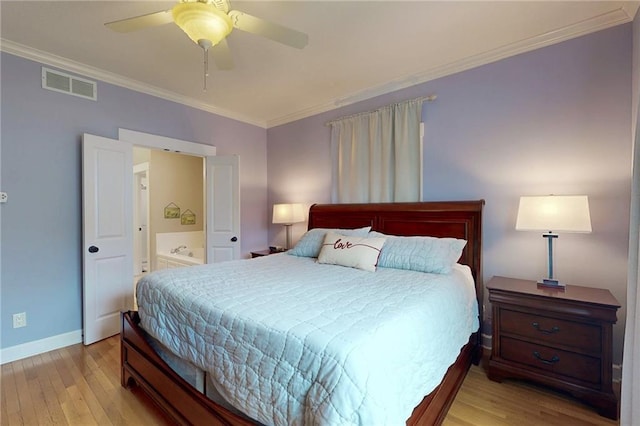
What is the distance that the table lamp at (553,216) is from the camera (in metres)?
→ 1.90

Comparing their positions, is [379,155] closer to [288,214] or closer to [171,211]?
[288,214]

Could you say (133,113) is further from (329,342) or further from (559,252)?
(559,252)

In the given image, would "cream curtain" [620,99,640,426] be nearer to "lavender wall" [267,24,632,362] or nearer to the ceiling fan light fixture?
"lavender wall" [267,24,632,362]

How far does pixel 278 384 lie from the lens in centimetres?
108

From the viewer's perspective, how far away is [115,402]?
6.12 ft

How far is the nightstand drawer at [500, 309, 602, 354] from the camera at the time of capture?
1.80 meters

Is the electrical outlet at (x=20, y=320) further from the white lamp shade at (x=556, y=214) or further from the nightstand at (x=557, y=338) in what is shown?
the white lamp shade at (x=556, y=214)

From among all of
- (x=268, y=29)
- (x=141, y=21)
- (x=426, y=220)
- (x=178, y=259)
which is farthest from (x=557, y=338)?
(x=178, y=259)

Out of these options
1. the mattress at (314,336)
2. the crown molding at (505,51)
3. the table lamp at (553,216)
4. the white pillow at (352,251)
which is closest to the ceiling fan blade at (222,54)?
the mattress at (314,336)

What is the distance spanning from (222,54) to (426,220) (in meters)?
2.20

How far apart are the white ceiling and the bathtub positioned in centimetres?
247

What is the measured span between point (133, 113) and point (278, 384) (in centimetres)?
327

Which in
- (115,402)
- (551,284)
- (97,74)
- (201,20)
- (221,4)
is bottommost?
(115,402)

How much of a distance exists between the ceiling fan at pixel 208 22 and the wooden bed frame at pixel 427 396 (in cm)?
183
